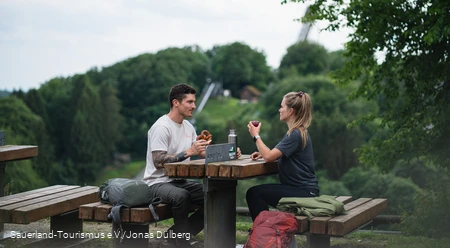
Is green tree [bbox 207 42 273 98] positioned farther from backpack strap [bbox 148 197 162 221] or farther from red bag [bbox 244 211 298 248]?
red bag [bbox 244 211 298 248]

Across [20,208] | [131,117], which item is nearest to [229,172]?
[20,208]

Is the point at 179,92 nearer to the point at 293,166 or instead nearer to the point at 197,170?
the point at 197,170

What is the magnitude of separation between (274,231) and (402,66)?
28.6 feet

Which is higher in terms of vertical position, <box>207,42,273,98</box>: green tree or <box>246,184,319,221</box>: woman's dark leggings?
<box>207,42,273,98</box>: green tree

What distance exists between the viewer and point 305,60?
11544cm

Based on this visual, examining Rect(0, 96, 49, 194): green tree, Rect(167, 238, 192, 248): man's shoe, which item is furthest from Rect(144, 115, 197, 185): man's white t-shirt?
Rect(0, 96, 49, 194): green tree

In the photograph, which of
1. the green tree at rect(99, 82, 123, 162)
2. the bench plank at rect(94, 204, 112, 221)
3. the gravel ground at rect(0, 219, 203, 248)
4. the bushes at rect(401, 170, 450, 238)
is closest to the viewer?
the bench plank at rect(94, 204, 112, 221)

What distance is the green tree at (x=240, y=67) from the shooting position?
13588 cm

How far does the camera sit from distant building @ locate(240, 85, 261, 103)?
13638cm

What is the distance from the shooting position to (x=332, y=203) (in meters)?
6.22

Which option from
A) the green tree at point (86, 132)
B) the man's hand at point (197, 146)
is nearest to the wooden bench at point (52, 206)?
the man's hand at point (197, 146)

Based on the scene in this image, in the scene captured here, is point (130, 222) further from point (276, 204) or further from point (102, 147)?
point (102, 147)

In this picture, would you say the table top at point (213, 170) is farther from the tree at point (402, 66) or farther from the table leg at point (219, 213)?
the tree at point (402, 66)

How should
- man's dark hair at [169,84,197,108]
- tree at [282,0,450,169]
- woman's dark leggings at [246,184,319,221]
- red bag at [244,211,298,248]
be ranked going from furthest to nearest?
tree at [282,0,450,169]
man's dark hair at [169,84,197,108]
woman's dark leggings at [246,184,319,221]
red bag at [244,211,298,248]
